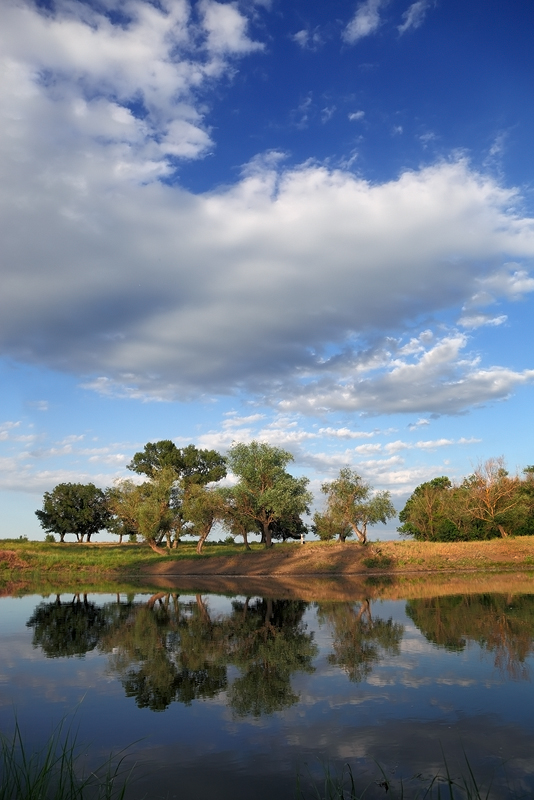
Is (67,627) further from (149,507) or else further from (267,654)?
(149,507)

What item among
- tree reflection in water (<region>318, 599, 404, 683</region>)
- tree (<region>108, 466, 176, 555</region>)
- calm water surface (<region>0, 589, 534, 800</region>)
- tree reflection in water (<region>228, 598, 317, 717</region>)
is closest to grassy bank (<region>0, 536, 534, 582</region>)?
tree (<region>108, 466, 176, 555</region>)

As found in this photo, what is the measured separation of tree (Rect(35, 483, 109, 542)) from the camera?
4186 inches

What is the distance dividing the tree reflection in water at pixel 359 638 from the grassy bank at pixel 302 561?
25.6 meters

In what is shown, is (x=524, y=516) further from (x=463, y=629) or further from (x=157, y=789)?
(x=157, y=789)

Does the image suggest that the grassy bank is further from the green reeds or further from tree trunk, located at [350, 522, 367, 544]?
the green reeds

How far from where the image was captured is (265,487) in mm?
71812

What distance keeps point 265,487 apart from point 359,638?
1892 inches

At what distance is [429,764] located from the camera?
1084cm

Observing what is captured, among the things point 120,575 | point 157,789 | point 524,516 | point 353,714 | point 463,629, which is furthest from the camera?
point 524,516

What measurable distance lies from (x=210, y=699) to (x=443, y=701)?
19.9 ft

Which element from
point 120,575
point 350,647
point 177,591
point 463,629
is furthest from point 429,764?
point 120,575

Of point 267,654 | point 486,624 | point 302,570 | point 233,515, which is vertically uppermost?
point 233,515

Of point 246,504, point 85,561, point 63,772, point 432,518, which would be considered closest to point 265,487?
point 246,504

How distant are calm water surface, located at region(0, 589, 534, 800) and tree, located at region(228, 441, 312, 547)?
3709 centimetres
